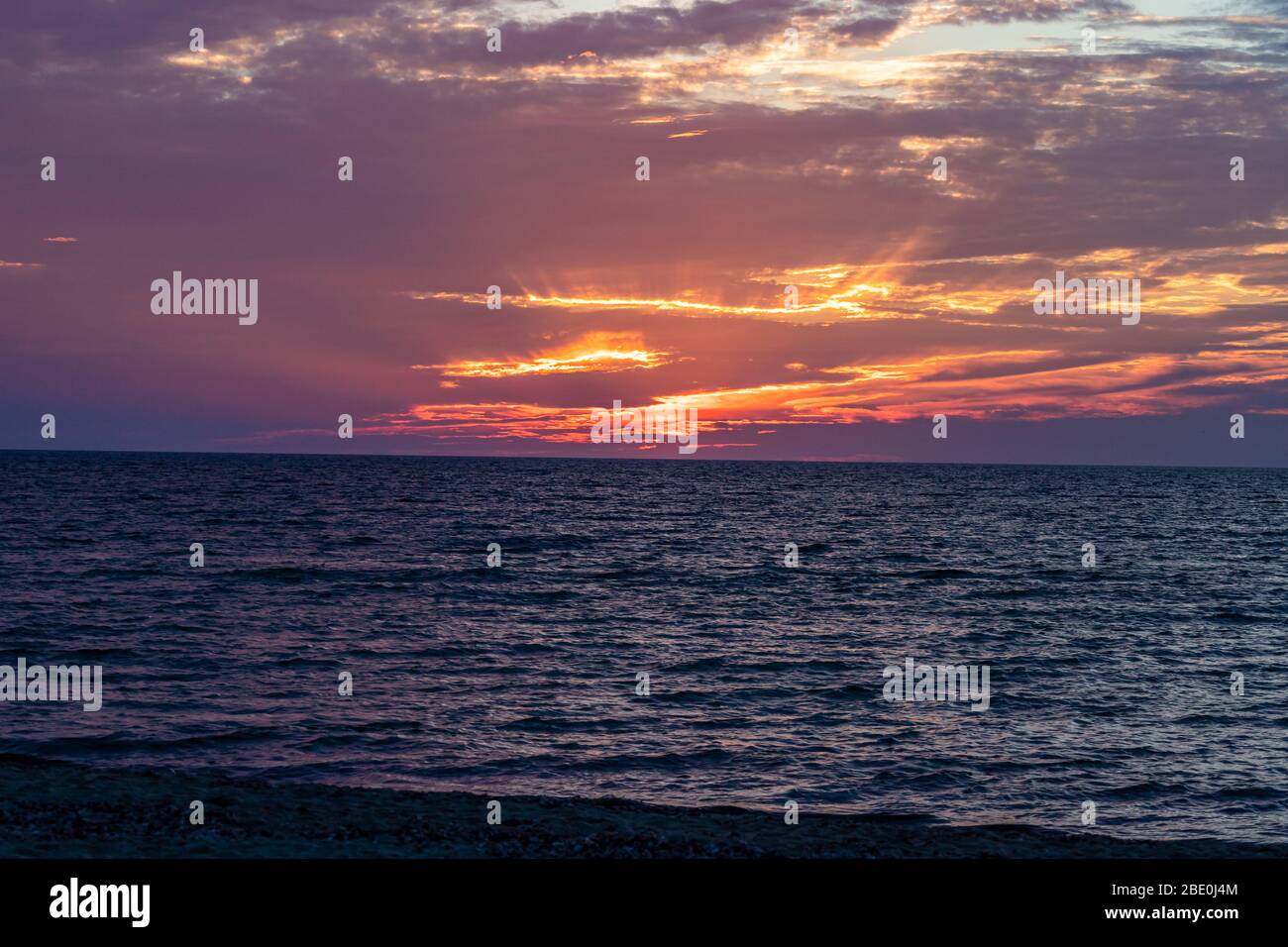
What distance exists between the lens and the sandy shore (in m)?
13.3

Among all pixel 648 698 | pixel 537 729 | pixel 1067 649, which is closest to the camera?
pixel 537 729

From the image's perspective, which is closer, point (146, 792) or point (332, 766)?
point (146, 792)

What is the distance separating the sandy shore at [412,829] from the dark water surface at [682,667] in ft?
7.55

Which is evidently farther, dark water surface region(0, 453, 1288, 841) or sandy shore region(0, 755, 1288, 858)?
dark water surface region(0, 453, 1288, 841)

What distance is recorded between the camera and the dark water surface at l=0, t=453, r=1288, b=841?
20750 mm

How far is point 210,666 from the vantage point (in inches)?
1172

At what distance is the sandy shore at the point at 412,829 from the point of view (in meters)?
13.3

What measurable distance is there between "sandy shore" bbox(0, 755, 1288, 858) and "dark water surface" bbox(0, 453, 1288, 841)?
2.30 metres

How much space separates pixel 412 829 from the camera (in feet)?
48.1

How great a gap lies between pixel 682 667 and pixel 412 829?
17462 millimetres

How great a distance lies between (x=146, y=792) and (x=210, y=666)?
47.2 ft
